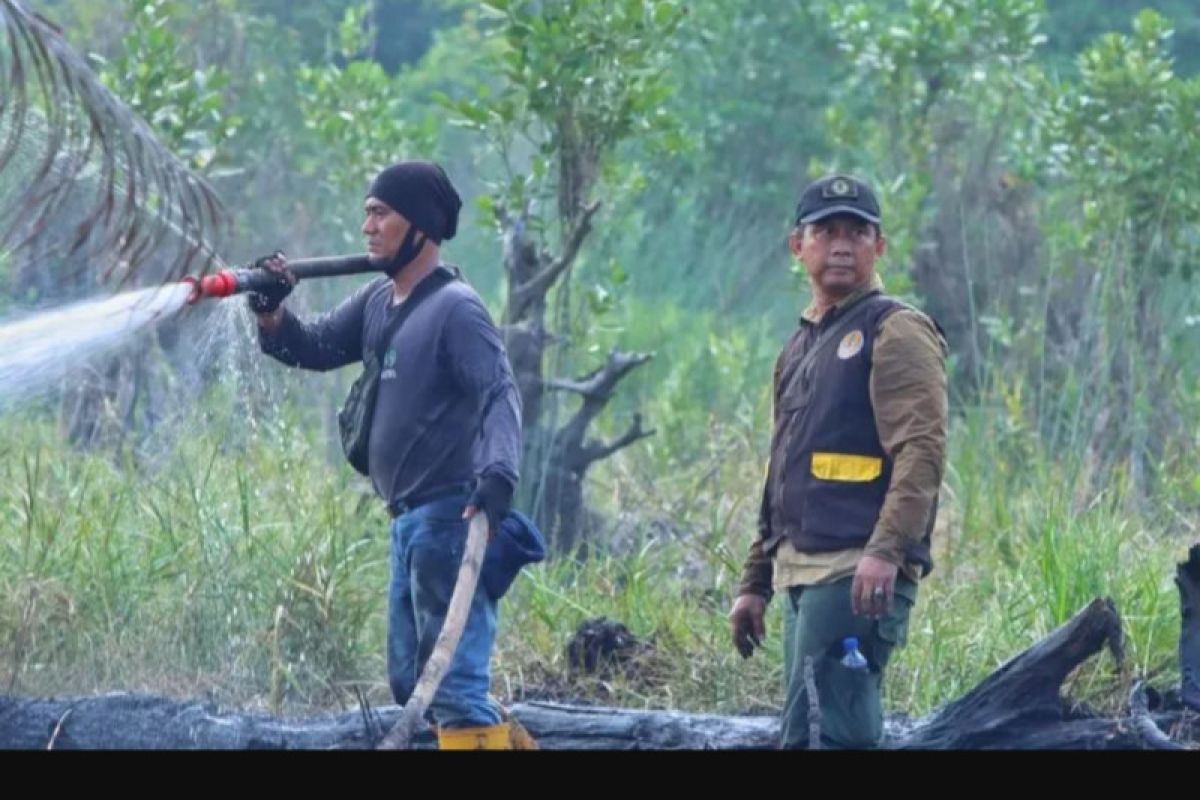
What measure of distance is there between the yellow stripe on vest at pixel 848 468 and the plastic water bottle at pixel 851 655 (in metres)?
0.39

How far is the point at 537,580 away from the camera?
7.90m

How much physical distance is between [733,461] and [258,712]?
354 cm

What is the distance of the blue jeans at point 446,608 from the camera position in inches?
224

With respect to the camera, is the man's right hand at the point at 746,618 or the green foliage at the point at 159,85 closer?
the man's right hand at the point at 746,618

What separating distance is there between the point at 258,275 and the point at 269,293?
8 cm

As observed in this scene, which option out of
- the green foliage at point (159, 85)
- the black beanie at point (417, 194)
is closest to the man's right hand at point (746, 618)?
the black beanie at point (417, 194)

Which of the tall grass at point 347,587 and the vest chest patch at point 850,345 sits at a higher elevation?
the vest chest patch at point 850,345

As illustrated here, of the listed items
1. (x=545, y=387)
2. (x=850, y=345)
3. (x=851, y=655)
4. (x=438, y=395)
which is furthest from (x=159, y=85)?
(x=851, y=655)

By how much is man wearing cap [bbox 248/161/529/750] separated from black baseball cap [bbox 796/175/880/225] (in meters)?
0.96

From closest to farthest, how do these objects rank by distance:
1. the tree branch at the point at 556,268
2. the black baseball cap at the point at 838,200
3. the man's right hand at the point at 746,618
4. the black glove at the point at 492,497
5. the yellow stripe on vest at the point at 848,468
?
the yellow stripe on vest at the point at 848,468 → the black baseball cap at the point at 838,200 → the black glove at the point at 492,497 → the man's right hand at the point at 746,618 → the tree branch at the point at 556,268

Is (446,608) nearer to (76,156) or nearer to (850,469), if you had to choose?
(850,469)

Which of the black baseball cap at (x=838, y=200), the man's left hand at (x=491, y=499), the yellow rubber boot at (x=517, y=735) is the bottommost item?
the yellow rubber boot at (x=517, y=735)

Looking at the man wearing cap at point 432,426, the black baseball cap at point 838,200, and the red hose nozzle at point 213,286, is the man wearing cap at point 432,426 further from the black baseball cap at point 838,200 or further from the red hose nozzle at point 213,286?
the black baseball cap at point 838,200

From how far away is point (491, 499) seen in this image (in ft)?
18.0
